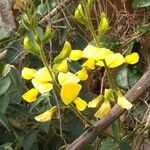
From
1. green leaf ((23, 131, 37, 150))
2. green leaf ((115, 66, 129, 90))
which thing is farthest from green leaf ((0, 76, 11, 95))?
green leaf ((115, 66, 129, 90))

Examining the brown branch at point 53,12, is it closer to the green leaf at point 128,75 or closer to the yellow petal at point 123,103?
the green leaf at point 128,75

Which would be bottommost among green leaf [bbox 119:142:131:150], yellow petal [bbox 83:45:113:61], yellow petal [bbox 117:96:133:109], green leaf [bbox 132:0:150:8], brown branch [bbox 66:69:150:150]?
green leaf [bbox 119:142:131:150]

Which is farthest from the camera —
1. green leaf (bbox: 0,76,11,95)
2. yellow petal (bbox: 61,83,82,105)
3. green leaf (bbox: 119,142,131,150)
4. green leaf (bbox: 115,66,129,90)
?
green leaf (bbox: 115,66,129,90)

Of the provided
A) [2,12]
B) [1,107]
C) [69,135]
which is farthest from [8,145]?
[2,12]

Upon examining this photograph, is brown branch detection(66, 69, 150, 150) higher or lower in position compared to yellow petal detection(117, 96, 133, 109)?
lower

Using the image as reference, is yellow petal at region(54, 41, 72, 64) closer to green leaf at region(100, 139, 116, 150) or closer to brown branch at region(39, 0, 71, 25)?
green leaf at region(100, 139, 116, 150)

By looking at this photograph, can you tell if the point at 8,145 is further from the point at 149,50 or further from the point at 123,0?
the point at 123,0

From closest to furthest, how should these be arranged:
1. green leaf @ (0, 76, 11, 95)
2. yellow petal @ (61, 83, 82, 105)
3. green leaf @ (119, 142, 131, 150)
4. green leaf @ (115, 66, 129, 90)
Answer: yellow petal @ (61, 83, 82, 105), green leaf @ (119, 142, 131, 150), green leaf @ (0, 76, 11, 95), green leaf @ (115, 66, 129, 90)

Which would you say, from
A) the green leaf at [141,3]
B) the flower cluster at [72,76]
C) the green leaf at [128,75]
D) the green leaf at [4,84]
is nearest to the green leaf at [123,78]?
the green leaf at [128,75]
